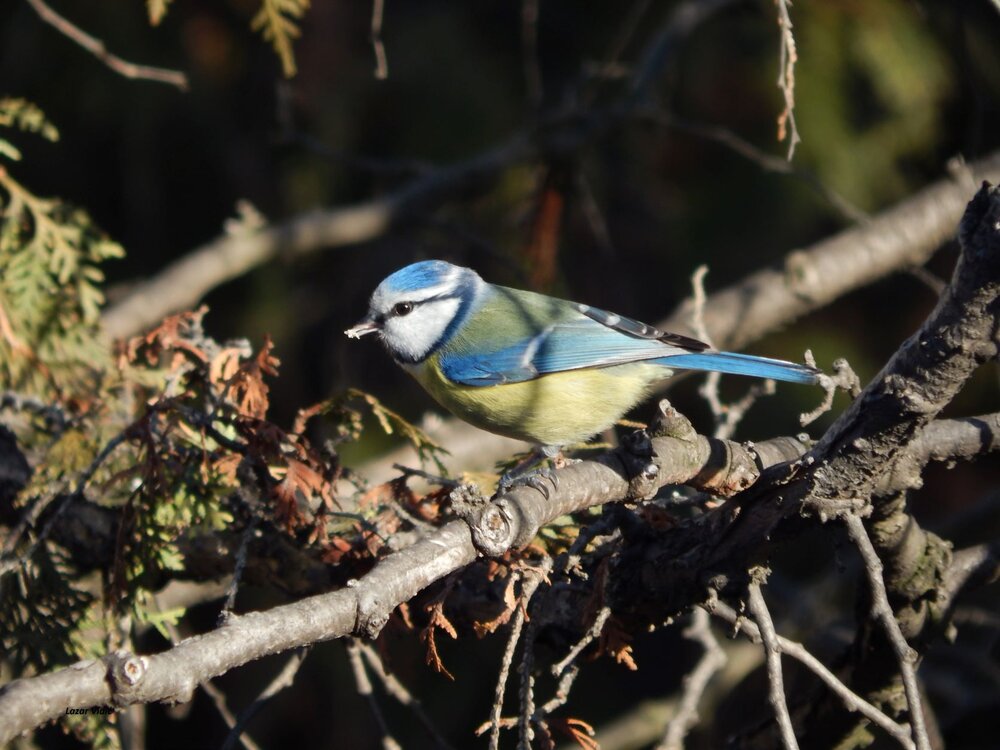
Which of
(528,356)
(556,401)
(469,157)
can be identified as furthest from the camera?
(469,157)

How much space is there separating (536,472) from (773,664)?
0.58 metres

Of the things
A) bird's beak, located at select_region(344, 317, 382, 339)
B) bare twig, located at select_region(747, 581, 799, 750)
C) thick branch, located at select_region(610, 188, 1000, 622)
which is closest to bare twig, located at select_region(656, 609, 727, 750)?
thick branch, located at select_region(610, 188, 1000, 622)

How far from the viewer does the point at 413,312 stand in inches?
123

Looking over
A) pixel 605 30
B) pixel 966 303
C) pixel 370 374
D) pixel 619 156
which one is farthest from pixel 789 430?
pixel 966 303

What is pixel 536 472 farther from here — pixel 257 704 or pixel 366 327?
pixel 366 327

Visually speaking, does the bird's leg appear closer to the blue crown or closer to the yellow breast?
the yellow breast

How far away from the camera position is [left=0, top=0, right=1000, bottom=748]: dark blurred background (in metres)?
4.12

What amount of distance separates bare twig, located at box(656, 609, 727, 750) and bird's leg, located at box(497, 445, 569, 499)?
1.74 ft

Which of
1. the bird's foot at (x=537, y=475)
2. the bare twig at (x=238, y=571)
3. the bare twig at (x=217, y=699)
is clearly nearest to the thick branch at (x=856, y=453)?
the bird's foot at (x=537, y=475)

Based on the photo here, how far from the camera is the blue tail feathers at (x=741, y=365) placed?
2490mm

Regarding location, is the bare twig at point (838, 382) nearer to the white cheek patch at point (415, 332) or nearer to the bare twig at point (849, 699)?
the bare twig at point (849, 699)

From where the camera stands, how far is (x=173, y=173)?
4.80 m

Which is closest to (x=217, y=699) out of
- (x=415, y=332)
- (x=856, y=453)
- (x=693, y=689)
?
Answer: (x=693, y=689)

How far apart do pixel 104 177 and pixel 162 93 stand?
1.74ft
